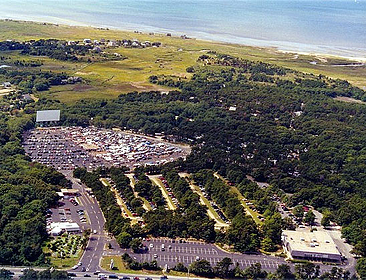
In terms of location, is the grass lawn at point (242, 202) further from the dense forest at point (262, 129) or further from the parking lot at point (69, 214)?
the parking lot at point (69, 214)

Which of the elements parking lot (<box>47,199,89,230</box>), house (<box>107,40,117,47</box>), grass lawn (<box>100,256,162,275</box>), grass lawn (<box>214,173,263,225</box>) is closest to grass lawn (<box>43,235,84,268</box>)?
grass lawn (<box>100,256,162,275</box>)

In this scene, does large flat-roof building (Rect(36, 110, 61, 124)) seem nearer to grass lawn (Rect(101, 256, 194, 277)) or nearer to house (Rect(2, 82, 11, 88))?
house (Rect(2, 82, 11, 88))

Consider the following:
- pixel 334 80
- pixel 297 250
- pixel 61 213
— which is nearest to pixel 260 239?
pixel 297 250

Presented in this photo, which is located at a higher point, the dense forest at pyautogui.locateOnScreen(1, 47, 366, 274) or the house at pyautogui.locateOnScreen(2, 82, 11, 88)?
the dense forest at pyautogui.locateOnScreen(1, 47, 366, 274)

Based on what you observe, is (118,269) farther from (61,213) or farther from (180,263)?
(61,213)

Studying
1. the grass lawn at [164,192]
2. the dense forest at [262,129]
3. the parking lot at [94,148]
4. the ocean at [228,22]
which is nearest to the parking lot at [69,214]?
the dense forest at [262,129]
